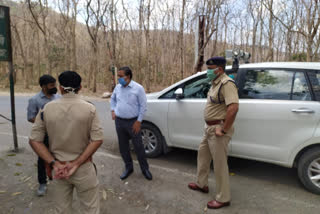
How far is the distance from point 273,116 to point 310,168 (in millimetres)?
782

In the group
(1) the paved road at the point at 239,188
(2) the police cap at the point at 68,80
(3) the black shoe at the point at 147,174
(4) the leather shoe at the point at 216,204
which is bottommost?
(1) the paved road at the point at 239,188

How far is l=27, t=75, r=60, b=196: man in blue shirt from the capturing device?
2775 millimetres

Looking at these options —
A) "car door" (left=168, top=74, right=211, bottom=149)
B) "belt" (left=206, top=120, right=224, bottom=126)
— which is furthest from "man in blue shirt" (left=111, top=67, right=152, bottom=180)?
"belt" (left=206, top=120, right=224, bottom=126)

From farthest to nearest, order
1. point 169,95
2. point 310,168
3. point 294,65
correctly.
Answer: point 169,95
point 294,65
point 310,168

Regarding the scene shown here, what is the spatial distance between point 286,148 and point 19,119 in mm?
7613

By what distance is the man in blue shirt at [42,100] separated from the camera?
278cm

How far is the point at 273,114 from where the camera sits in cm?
312

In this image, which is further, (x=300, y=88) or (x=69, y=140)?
(x=300, y=88)

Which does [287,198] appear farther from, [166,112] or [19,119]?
[19,119]

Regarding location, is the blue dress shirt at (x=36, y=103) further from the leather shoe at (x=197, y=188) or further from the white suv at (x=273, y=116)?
the leather shoe at (x=197, y=188)

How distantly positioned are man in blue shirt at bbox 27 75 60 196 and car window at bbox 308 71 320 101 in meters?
3.20

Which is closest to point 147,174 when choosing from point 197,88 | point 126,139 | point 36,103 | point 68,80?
point 126,139

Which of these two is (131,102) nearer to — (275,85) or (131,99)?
(131,99)

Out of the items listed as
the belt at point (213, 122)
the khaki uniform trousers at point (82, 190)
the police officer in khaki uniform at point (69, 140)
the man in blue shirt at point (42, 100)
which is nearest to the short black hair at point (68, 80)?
the police officer in khaki uniform at point (69, 140)
